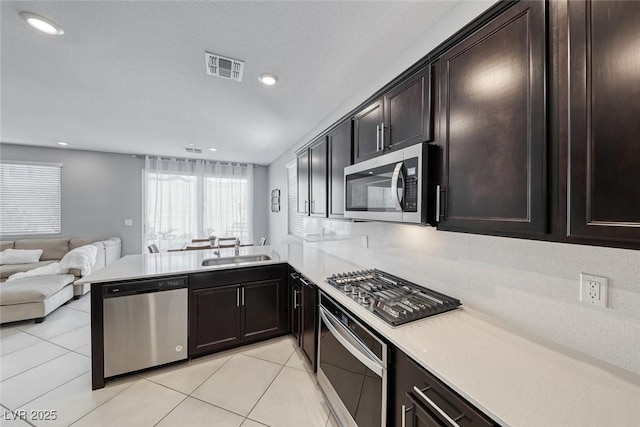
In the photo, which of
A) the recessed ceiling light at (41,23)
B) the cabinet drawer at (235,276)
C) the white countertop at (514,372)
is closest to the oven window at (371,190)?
the white countertop at (514,372)

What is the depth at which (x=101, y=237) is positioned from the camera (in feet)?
15.9

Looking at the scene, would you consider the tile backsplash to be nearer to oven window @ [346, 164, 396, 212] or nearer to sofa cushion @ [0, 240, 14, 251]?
oven window @ [346, 164, 396, 212]

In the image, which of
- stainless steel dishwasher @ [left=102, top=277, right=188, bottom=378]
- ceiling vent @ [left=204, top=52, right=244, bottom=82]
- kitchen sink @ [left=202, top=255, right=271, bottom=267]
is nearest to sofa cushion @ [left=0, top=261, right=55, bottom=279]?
stainless steel dishwasher @ [left=102, top=277, right=188, bottom=378]

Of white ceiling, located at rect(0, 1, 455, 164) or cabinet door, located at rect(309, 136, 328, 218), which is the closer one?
white ceiling, located at rect(0, 1, 455, 164)

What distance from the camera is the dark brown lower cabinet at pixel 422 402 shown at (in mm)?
794

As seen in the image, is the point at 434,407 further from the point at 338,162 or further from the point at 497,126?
the point at 338,162

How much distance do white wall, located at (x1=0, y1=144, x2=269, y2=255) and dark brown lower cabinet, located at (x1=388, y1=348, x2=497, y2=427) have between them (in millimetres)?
5973

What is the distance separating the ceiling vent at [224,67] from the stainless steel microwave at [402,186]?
52.3 inches

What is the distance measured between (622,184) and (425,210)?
0.65 m

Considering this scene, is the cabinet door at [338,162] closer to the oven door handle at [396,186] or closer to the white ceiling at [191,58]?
the white ceiling at [191,58]

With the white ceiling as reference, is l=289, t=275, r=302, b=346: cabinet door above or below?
below

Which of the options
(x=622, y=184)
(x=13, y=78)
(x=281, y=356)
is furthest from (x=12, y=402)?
(x=622, y=184)

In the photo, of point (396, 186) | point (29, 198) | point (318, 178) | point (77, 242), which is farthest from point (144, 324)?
point (29, 198)

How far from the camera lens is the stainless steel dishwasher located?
1984 mm
